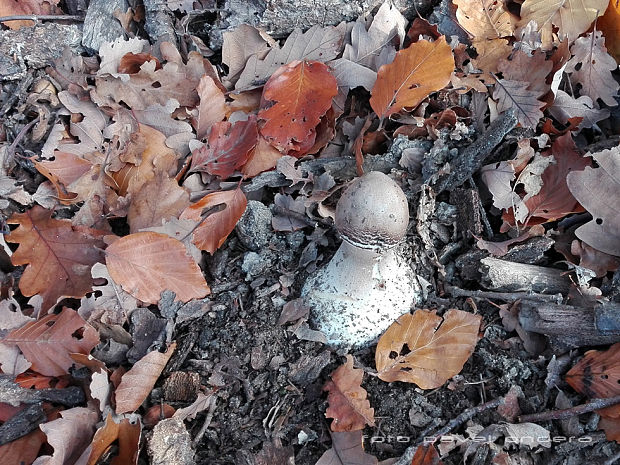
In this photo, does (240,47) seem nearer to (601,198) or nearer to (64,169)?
(64,169)

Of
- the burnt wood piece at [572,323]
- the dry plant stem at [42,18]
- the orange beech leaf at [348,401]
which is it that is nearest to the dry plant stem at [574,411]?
the burnt wood piece at [572,323]

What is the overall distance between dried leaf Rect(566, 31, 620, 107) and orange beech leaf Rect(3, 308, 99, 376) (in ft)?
9.78

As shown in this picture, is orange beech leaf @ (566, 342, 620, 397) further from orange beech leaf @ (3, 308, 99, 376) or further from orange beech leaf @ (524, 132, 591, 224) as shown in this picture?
orange beech leaf @ (3, 308, 99, 376)

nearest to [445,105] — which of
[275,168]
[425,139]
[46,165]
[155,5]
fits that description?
[425,139]

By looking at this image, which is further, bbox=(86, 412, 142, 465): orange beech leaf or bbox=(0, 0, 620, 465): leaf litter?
bbox=(0, 0, 620, 465): leaf litter

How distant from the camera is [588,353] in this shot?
2445mm

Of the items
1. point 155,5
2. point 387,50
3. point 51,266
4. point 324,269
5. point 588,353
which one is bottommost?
point 588,353

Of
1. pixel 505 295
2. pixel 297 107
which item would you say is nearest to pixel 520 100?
pixel 505 295

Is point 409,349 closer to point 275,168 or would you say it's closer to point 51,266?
point 275,168

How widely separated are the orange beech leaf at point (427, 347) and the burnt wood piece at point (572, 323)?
0.25 metres

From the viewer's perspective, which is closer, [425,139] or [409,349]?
[409,349]

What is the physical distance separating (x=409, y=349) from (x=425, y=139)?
3.90 ft

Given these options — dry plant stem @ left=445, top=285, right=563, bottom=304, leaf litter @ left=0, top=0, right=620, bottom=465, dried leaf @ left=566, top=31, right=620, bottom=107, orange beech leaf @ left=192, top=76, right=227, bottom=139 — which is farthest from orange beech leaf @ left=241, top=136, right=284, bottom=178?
dried leaf @ left=566, top=31, right=620, bottom=107

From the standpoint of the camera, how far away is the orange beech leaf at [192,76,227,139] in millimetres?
3162
